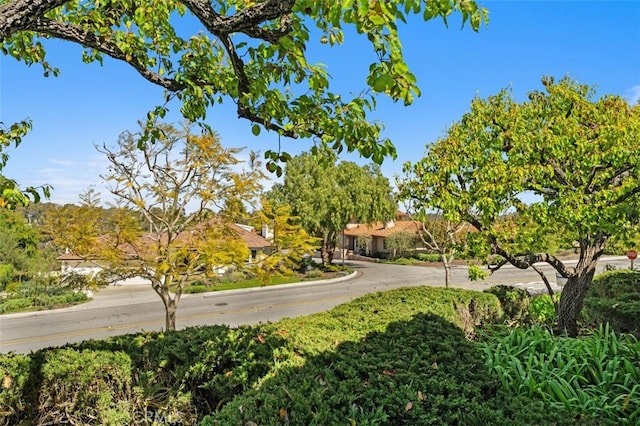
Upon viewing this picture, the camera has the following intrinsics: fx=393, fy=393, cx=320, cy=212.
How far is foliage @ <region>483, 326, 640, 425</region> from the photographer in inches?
134

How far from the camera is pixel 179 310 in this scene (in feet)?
55.1

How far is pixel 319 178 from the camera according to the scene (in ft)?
93.7

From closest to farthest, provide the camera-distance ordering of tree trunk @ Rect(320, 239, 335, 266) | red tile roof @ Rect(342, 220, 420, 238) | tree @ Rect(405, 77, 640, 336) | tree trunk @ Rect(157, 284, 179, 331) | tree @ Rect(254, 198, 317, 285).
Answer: tree @ Rect(405, 77, 640, 336) < tree @ Rect(254, 198, 317, 285) < tree trunk @ Rect(157, 284, 179, 331) < tree trunk @ Rect(320, 239, 335, 266) < red tile roof @ Rect(342, 220, 420, 238)

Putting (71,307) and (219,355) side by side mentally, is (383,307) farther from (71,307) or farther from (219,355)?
(71,307)

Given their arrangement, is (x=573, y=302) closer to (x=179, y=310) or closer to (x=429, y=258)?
(x=179, y=310)

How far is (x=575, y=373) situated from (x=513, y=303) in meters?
5.54

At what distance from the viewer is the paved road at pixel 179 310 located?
1352 cm

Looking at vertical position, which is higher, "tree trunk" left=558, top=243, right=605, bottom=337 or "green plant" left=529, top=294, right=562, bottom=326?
"tree trunk" left=558, top=243, right=605, bottom=337

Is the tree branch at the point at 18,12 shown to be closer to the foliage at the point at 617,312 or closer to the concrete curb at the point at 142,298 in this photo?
the foliage at the point at 617,312

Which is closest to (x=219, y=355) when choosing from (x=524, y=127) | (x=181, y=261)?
(x=181, y=261)

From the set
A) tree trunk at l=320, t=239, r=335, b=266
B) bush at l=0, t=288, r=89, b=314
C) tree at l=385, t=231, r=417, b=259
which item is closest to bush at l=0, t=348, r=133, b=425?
bush at l=0, t=288, r=89, b=314

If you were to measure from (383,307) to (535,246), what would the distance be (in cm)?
429

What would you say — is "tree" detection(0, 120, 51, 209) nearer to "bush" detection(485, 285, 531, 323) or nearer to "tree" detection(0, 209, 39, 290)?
"bush" detection(485, 285, 531, 323)

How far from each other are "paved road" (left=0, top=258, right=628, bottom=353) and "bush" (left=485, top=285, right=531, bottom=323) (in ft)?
28.3
